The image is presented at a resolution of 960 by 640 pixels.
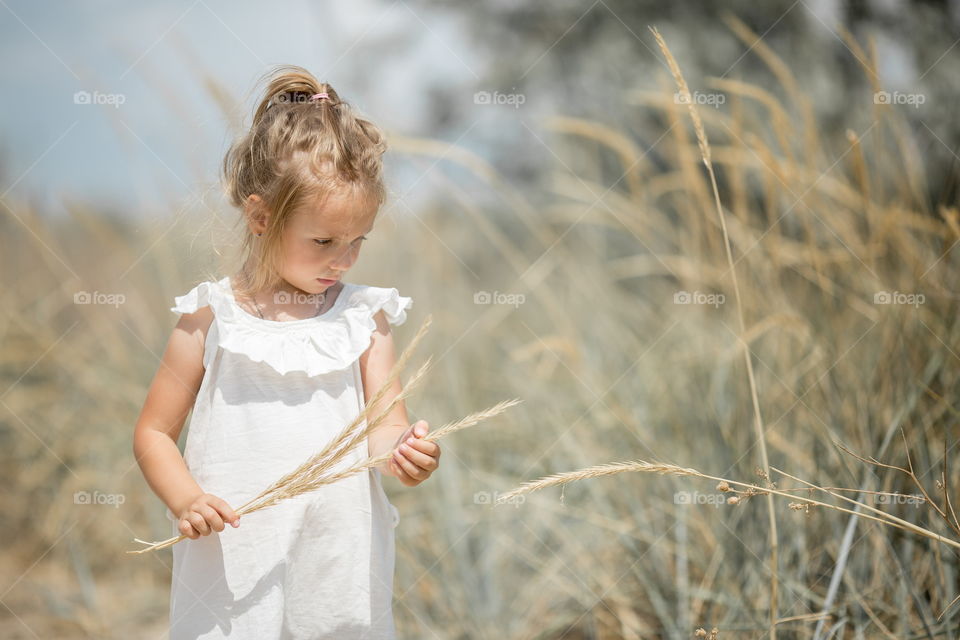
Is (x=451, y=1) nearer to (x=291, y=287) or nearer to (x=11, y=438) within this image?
(x=11, y=438)

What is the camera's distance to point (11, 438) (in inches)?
118

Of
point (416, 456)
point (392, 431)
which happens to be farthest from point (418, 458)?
point (392, 431)

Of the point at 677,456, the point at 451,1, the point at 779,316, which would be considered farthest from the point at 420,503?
the point at 451,1

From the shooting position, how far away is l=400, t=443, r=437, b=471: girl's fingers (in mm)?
1198

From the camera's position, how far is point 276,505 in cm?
132

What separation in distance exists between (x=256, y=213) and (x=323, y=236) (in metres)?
0.14

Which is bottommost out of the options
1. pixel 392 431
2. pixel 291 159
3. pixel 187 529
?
pixel 187 529

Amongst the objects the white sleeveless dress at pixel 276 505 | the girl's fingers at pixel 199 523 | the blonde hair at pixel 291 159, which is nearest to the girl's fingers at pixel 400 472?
the white sleeveless dress at pixel 276 505

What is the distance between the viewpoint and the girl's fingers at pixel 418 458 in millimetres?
1198

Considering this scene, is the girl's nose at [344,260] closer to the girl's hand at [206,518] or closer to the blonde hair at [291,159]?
the blonde hair at [291,159]

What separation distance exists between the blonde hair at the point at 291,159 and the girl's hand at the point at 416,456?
0.37 m

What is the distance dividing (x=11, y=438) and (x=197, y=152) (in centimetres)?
148

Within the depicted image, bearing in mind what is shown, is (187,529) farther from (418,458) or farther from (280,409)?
(418,458)

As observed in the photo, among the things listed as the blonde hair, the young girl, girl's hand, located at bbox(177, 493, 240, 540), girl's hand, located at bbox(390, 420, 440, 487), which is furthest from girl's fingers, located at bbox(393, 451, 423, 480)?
the blonde hair
